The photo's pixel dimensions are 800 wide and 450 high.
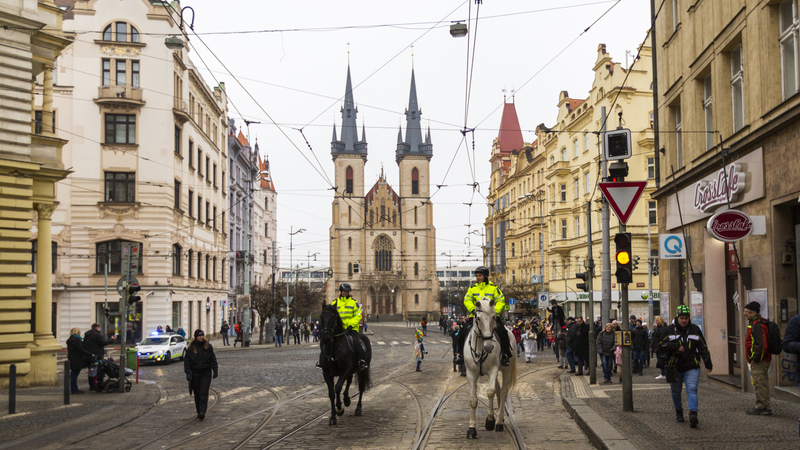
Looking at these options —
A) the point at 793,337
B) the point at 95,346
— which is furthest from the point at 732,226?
the point at 95,346

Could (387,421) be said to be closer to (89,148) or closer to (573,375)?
(573,375)

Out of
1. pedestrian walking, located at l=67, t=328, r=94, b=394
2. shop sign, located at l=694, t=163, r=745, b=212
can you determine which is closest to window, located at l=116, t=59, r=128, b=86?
pedestrian walking, located at l=67, t=328, r=94, b=394

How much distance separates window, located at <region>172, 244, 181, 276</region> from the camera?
138ft

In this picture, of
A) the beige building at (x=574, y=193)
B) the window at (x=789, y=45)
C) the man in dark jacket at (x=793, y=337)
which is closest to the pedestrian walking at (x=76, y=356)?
the man in dark jacket at (x=793, y=337)

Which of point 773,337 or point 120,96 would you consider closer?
point 773,337

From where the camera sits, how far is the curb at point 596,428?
8648 mm

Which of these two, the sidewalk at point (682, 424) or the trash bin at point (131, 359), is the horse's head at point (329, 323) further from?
the trash bin at point (131, 359)

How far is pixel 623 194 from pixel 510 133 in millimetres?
79249

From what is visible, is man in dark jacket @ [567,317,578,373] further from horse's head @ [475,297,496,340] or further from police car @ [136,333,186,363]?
police car @ [136,333,186,363]

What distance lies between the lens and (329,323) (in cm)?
1181

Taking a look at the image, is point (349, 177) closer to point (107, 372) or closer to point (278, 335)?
point (278, 335)

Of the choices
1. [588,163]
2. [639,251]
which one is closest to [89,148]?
[588,163]

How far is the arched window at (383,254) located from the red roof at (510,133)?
102 ft

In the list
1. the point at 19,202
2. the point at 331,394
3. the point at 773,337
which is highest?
the point at 19,202
